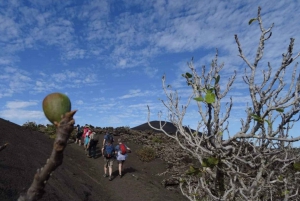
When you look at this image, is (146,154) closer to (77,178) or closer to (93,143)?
(93,143)

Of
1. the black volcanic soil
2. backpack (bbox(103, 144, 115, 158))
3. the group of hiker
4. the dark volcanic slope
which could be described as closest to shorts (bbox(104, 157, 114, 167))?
the group of hiker

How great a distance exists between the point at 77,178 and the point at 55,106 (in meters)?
15.1

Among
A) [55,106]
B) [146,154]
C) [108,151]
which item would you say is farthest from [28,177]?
[146,154]

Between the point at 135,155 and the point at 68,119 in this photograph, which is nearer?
the point at 68,119

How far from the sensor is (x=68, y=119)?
86 cm

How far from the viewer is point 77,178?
590 inches

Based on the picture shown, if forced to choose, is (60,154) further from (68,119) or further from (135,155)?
(135,155)

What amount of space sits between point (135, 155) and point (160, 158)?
2.08 meters

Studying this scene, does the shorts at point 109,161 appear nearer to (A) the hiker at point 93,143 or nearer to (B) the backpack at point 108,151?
(B) the backpack at point 108,151

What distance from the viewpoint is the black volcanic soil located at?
33.6 ft

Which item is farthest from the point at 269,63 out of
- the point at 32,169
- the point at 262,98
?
the point at 32,169

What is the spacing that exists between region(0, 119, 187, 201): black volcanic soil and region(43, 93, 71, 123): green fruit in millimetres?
8757

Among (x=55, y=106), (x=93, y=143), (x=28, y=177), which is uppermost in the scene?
(x=93, y=143)

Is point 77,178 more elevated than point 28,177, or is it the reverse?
point 28,177
